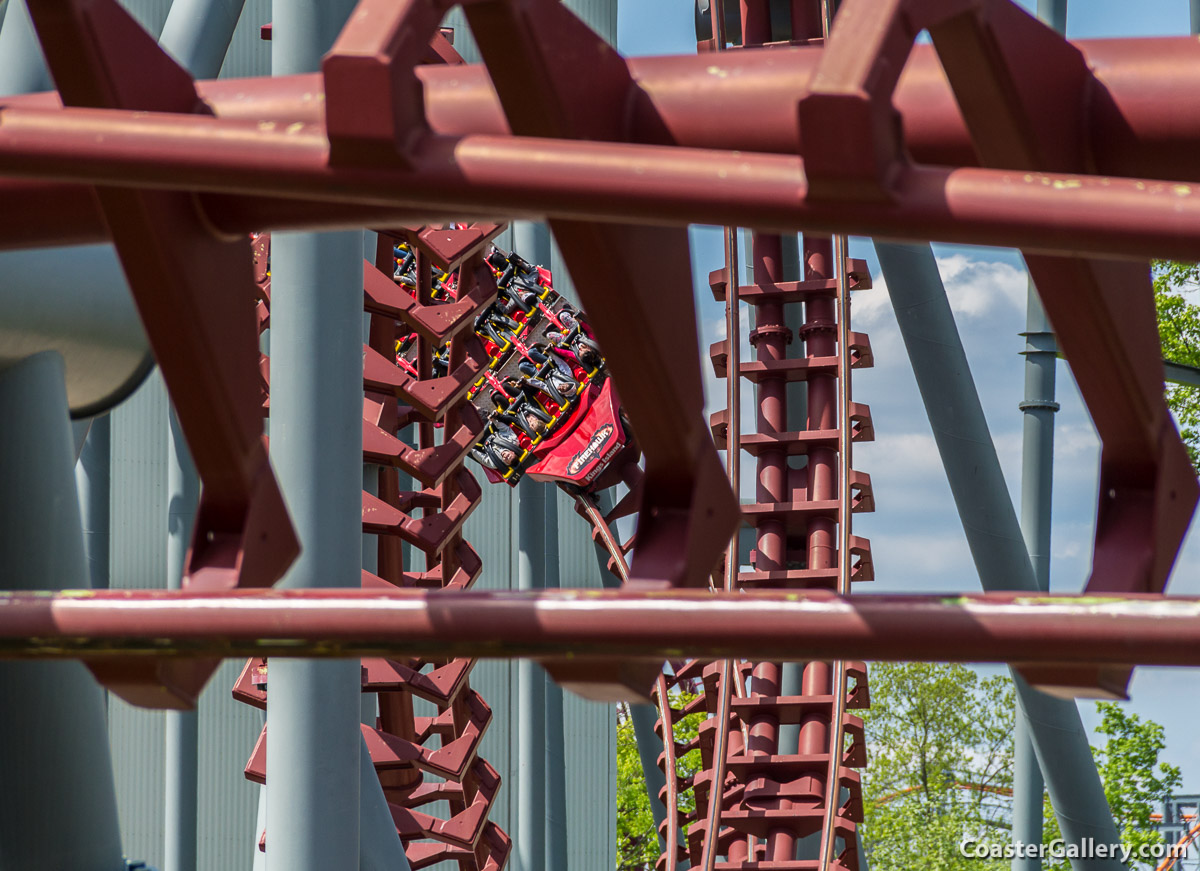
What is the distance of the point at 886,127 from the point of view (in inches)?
54.0

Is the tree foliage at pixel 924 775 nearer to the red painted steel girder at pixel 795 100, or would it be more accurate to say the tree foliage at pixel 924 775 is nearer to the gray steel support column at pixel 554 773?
the gray steel support column at pixel 554 773

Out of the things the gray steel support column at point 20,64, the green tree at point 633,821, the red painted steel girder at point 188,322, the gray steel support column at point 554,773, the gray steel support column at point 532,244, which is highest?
the gray steel support column at point 532,244

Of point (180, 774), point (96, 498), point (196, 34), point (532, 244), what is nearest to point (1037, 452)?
point (532, 244)

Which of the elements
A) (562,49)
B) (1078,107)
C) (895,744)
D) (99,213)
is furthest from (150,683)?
(895,744)

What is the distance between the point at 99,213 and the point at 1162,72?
1.31 meters

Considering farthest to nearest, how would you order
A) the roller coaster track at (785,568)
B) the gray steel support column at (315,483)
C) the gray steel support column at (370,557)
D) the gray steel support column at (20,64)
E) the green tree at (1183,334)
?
the green tree at (1183,334) → the roller coaster track at (785,568) → the gray steel support column at (370,557) → the gray steel support column at (20,64) → the gray steel support column at (315,483)

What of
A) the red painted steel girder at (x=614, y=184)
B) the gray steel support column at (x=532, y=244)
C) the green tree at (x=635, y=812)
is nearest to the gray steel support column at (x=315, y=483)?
the red painted steel girder at (x=614, y=184)

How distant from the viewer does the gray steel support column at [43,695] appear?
9.57 feet

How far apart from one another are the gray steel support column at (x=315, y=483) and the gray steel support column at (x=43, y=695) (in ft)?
1.33

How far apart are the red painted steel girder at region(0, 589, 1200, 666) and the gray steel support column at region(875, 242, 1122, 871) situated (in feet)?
16.3

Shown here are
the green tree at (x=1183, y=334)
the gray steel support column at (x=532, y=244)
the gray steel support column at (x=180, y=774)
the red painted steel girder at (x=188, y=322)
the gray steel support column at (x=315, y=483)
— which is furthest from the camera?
the green tree at (x=1183, y=334)

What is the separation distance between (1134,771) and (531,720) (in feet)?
33.0

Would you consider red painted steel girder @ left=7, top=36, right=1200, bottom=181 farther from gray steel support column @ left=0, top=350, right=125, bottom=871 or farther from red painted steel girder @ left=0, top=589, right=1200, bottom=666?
gray steel support column @ left=0, top=350, right=125, bottom=871

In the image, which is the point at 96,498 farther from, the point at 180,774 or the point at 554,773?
the point at 554,773
